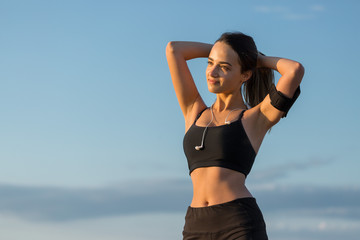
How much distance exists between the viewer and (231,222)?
5.54m

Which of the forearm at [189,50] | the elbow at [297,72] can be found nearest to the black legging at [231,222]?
the elbow at [297,72]

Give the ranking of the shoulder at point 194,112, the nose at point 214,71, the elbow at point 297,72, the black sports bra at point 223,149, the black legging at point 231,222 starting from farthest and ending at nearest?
the shoulder at point 194,112 → the nose at point 214,71 → the elbow at point 297,72 → the black sports bra at point 223,149 → the black legging at point 231,222

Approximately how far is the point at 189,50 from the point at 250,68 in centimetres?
81

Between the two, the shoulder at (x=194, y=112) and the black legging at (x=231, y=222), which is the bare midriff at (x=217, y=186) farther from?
the shoulder at (x=194, y=112)

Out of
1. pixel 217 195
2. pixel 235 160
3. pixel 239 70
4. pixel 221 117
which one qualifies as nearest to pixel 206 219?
pixel 217 195

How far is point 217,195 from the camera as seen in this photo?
559cm

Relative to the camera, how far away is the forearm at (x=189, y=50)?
6.67 m

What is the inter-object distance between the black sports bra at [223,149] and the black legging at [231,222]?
0.39 meters

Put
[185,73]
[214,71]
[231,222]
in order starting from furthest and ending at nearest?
[185,73] < [214,71] < [231,222]

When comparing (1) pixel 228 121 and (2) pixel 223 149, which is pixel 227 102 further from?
(2) pixel 223 149

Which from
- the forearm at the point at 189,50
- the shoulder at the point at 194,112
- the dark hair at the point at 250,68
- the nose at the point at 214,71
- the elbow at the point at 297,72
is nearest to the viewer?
the elbow at the point at 297,72

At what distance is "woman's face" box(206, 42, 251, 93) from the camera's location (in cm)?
608

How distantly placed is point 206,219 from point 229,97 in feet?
4.77

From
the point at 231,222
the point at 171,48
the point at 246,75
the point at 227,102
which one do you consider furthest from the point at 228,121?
the point at 171,48
